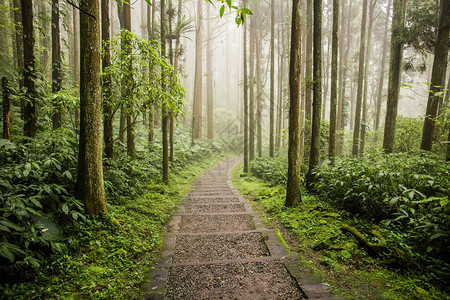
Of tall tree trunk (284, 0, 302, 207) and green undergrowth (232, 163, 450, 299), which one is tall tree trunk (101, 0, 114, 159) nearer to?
tall tree trunk (284, 0, 302, 207)

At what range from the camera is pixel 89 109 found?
3.55 metres

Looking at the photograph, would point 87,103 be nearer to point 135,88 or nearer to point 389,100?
point 135,88

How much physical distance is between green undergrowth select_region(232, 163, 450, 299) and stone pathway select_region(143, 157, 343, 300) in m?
0.31

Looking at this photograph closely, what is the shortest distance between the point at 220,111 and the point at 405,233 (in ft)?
79.4

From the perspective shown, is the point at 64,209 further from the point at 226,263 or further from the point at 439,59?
the point at 439,59

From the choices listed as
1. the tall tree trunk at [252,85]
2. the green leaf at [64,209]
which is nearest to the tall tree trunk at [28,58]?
the green leaf at [64,209]

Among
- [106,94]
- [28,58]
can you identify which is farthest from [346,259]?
[28,58]

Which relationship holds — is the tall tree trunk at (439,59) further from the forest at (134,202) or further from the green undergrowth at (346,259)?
the green undergrowth at (346,259)

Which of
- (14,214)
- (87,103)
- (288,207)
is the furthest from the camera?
(288,207)

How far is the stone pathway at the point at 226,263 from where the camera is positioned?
264 cm

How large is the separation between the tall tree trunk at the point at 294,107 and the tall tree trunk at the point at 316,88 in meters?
0.94

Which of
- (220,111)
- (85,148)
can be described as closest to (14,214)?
(85,148)

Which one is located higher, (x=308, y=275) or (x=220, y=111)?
(x=220, y=111)

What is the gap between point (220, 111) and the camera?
86.9 ft
